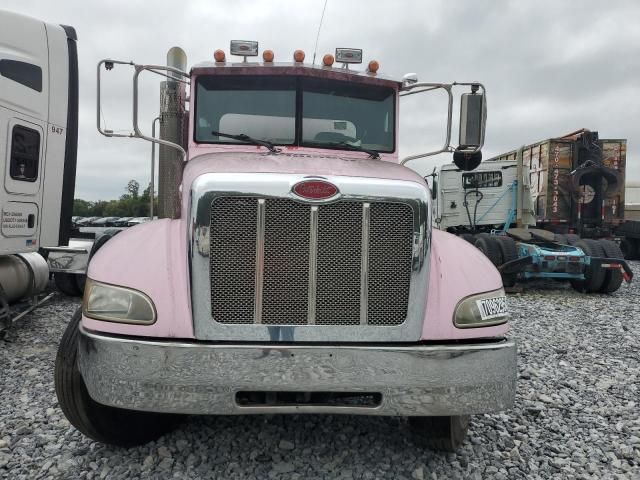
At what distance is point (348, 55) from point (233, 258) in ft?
6.74

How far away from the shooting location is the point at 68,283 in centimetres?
766

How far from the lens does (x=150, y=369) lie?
2.23m

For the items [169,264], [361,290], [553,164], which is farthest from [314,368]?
[553,164]

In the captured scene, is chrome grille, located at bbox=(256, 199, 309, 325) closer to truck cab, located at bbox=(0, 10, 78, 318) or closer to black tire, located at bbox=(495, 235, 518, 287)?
truck cab, located at bbox=(0, 10, 78, 318)

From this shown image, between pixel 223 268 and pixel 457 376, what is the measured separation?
46.6 inches

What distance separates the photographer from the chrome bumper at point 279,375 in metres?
2.23

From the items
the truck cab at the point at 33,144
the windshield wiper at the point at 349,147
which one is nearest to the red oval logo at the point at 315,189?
the windshield wiper at the point at 349,147

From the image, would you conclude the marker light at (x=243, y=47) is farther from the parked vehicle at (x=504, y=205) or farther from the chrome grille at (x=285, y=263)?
the parked vehicle at (x=504, y=205)

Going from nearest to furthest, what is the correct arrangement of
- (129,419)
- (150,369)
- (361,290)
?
(150,369) → (361,290) → (129,419)

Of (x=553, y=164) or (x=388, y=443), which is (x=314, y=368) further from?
(x=553, y=164)

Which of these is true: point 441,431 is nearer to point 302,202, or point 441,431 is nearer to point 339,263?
point 339,263

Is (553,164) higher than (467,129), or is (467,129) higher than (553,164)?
(553,164)

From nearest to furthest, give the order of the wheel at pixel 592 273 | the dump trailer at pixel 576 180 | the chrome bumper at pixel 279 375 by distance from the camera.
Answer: the chrome bumper at pixel 279 375 < the wheel at pixel 592 273 < the dump trailer at pixel 576 180

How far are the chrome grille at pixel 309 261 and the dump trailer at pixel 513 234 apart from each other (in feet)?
23.4
